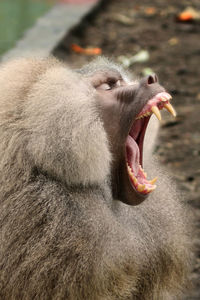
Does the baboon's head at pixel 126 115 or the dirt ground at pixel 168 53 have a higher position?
the baboon's head at pixel 126 115

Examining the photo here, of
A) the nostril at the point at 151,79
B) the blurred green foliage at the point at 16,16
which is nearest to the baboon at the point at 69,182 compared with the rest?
the nostril at the point at 151,79

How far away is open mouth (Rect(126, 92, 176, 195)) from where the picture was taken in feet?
7.78

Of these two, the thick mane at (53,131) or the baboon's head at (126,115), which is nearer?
the thick mane at (53,131)

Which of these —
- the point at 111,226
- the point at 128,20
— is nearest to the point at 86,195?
the point at 111,226

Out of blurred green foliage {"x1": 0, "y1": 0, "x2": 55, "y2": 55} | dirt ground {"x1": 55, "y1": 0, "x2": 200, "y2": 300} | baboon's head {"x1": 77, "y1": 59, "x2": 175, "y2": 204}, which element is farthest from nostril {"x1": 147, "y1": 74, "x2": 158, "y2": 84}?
blurred green foliage {"x1": 0, "y1": 0, "x2": 55, "y2": 55}

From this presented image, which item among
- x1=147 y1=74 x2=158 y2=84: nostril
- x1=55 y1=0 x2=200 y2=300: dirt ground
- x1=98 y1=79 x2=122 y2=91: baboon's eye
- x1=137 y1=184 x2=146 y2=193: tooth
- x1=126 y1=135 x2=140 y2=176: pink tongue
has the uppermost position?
x1=147 y1=74 x2=158 y2=84: nostril

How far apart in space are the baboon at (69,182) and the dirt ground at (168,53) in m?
0.83

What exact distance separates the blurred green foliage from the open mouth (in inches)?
119

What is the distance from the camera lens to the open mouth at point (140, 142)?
2371 mm

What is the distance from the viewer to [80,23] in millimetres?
6984

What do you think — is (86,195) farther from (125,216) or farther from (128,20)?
(128,20)

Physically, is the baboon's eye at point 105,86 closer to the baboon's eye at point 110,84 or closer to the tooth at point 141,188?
the baboon's eye at point 110,84

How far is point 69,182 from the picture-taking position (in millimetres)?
2242

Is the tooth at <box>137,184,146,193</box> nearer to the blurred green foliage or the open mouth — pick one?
the open mouth
